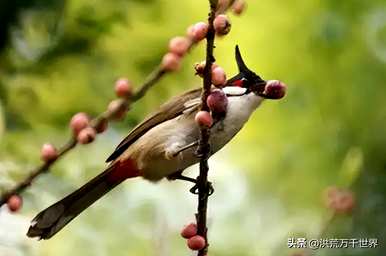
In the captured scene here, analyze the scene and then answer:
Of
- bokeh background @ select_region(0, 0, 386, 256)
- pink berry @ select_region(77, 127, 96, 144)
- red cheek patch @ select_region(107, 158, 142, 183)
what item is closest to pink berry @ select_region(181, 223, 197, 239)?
pink berry @ select_region(77, 127, 96, 144)

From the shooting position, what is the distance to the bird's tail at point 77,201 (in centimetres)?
239

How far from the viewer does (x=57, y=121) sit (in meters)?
3.01

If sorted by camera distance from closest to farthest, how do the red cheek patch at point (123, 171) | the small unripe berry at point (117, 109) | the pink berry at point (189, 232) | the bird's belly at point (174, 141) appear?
1. the pink berry at point (189, 232)
2. the small unripe berry at point (117, 109)
3. the bird's belly at point (174, 141)
4. the red cheek patch at point (123, 171)

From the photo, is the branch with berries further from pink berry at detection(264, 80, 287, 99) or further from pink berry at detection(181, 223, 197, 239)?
pink berry at detection(181, 223, 197, 239)

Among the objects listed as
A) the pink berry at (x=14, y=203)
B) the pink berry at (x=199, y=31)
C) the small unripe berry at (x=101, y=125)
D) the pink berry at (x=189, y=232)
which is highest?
the pink berry at (x=199, y=31)

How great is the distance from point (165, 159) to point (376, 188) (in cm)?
86

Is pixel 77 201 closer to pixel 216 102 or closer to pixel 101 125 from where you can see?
pixel 101 125

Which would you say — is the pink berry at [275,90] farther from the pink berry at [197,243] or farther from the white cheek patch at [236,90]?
the white cheek patch at [236,90]

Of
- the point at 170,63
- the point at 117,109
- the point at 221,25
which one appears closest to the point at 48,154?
the point at 117,109

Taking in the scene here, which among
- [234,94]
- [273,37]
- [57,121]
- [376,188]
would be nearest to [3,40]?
[57,121]

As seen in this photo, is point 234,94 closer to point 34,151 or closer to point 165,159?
point 165,159

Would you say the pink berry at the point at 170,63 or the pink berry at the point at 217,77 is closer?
the pink berry at the point at 217,77

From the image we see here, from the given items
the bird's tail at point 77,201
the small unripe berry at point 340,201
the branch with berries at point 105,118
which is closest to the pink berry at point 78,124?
the branch with berries at point 105,118

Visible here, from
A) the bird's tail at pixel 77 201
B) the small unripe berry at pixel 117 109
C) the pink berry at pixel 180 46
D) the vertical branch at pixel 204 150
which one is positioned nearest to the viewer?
the vertical branch at pixel 204 150
